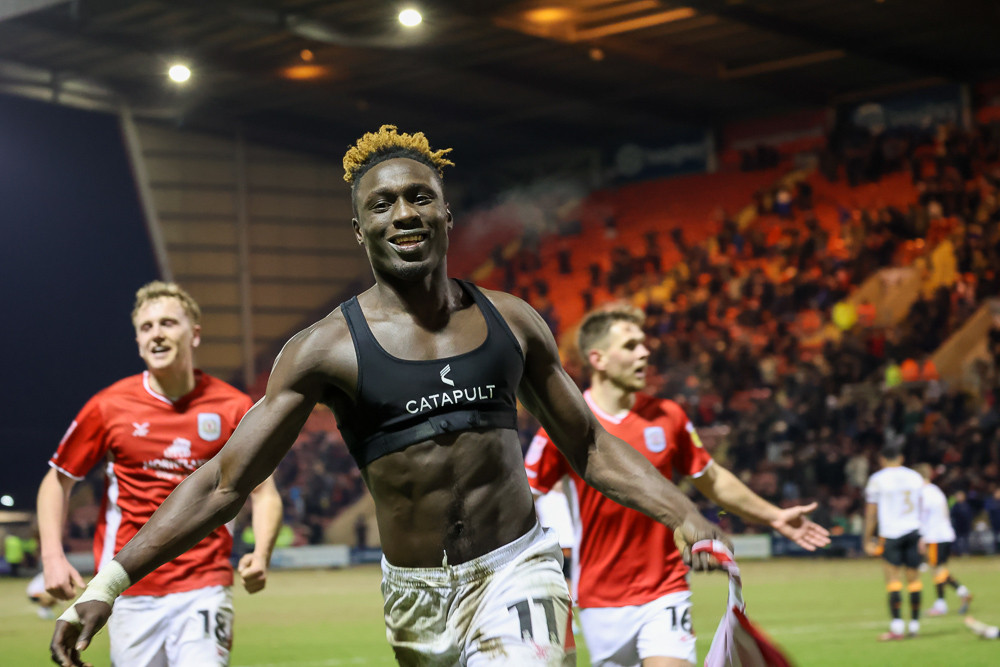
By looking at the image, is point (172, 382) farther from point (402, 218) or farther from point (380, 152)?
point (402, 218)

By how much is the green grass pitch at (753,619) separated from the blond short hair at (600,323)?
552 cm

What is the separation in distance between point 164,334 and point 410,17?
66.6ft

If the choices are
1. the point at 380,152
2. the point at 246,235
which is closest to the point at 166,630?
the point at 380,152

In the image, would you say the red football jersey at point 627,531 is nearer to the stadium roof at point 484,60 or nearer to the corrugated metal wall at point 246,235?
the stadium roof at point 484,60

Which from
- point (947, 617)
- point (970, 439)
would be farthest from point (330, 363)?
point (970, 439)

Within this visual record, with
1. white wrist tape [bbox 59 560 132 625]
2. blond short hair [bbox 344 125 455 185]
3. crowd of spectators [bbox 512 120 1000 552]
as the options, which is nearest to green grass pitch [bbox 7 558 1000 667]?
crowd of spectators [bbox 512 120 1000 552]

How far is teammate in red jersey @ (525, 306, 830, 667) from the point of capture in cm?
621

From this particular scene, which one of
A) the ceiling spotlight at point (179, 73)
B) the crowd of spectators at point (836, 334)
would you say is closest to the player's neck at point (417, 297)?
the crowd of spectators at point (836, 334)

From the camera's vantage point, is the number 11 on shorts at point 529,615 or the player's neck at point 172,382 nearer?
the number 11 on shorts at point 529,615

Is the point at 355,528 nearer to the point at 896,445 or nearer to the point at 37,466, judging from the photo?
the point at 37,466

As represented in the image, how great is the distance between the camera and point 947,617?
14.6 m

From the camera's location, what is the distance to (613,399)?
7027 mm

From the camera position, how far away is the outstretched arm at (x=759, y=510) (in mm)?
5809

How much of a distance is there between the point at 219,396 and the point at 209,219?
28.1 m
